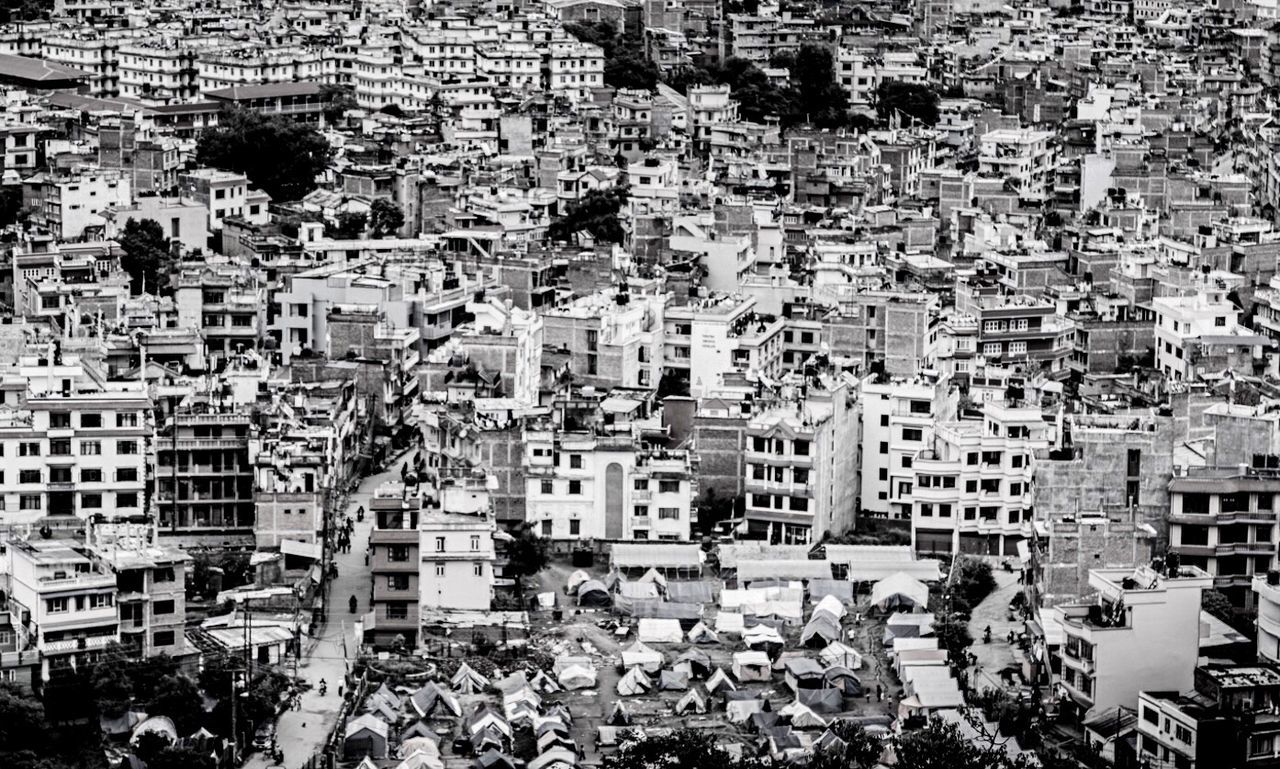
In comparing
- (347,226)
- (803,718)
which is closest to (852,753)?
(803,718)

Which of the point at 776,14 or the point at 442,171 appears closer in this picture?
the point at 442,171

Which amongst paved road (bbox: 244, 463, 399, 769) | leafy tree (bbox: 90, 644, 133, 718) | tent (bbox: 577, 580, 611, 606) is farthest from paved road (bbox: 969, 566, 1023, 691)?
leafy tree (bbox: 90, 644, 133, 718)

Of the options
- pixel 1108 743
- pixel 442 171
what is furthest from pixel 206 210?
pixel 1108 743

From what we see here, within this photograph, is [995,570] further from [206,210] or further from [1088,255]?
[206,210]

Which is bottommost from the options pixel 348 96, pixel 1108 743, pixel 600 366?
pixel 1108 743

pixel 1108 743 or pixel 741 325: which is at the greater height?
pixel 741 325

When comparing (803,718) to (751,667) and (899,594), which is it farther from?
(899,594)
